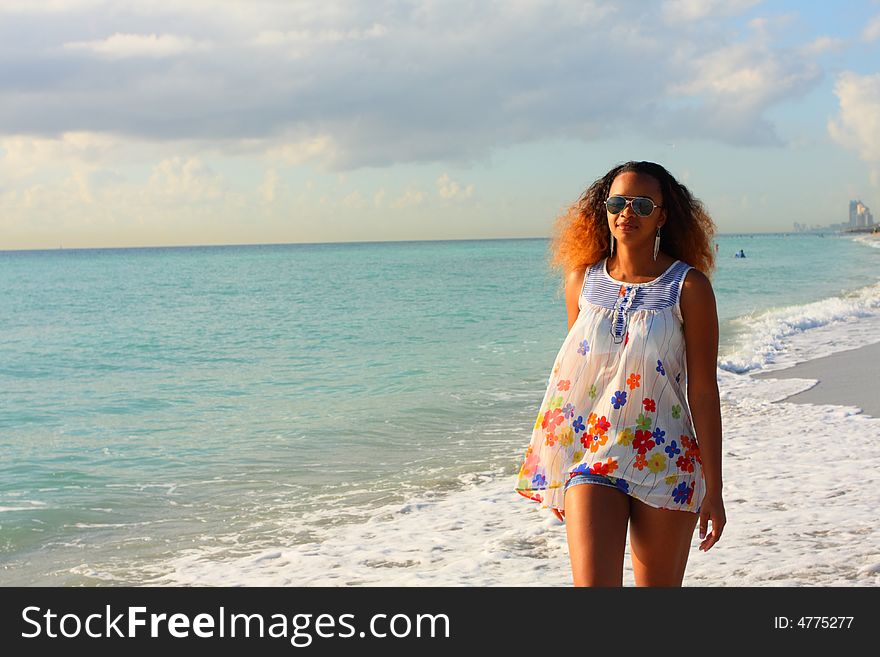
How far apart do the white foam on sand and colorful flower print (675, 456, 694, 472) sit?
242 cm

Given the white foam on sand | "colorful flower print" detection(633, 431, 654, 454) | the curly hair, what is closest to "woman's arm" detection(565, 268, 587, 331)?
the curly hair

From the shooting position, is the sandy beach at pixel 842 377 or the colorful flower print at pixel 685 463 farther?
the sandy beach at pixel 842 377

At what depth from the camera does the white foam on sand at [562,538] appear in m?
5.89

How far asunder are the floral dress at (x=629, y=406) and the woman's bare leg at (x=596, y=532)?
0.07 metres

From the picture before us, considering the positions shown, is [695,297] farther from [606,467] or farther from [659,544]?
[659,544]

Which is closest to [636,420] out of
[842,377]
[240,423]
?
[240,423]

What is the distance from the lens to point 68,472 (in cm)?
1050

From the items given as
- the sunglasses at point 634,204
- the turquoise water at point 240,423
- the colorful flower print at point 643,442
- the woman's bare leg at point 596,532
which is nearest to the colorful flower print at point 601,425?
the colorful flower print at point 643,442

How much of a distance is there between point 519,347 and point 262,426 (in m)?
9.83

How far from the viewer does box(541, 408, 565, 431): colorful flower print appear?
3.52m

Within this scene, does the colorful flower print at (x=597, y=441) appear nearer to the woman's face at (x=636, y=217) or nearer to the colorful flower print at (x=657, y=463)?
the colorful flower print at (x=657, y=463)

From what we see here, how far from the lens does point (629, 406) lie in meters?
3.42

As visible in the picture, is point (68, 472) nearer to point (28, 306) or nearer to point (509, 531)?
point (509, 531)

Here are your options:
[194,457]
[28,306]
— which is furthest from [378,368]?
[28,306]
